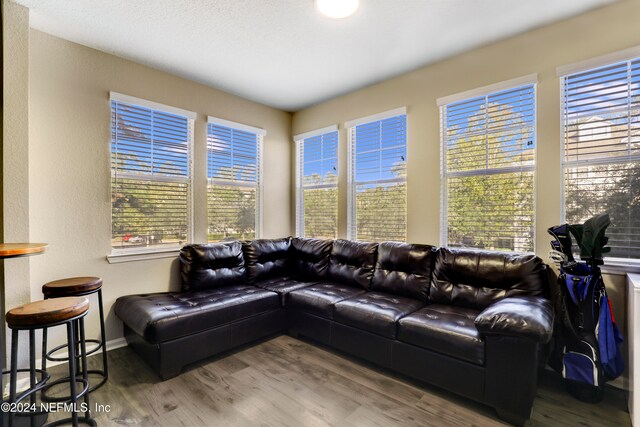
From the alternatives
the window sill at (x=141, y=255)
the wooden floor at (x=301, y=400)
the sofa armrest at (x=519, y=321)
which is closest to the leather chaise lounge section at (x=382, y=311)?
the sofa armrest at (x=519, y=321)

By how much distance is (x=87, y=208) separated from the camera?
280 centimetres

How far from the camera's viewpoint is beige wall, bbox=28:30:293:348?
8.39 feet

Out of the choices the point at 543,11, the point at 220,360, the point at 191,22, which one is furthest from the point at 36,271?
the point at 543,11

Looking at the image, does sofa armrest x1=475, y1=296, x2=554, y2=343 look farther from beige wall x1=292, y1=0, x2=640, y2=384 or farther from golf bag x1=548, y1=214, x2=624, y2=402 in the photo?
beige wall x1=292, y1=0, x2=640, y2=384

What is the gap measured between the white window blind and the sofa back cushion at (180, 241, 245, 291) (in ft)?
10.5

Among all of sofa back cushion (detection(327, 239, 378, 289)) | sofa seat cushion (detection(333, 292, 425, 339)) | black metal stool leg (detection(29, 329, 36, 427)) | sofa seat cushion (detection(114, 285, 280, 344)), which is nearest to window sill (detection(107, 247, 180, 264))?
sofa seat cushion (detection(114, 285, 280, 344))

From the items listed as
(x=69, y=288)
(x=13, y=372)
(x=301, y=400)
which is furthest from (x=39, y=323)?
(x=301, y=400)

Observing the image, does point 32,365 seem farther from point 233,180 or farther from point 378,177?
point 378,177

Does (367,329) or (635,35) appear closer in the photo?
(635,35)

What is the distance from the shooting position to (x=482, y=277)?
8.41 feet

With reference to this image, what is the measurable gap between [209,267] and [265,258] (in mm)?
712

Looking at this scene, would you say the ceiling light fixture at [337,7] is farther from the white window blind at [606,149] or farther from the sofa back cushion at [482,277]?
the sofa back cushion at [482,277]

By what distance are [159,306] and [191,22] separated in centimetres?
236

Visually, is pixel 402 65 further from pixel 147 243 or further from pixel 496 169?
pixel 147 243
